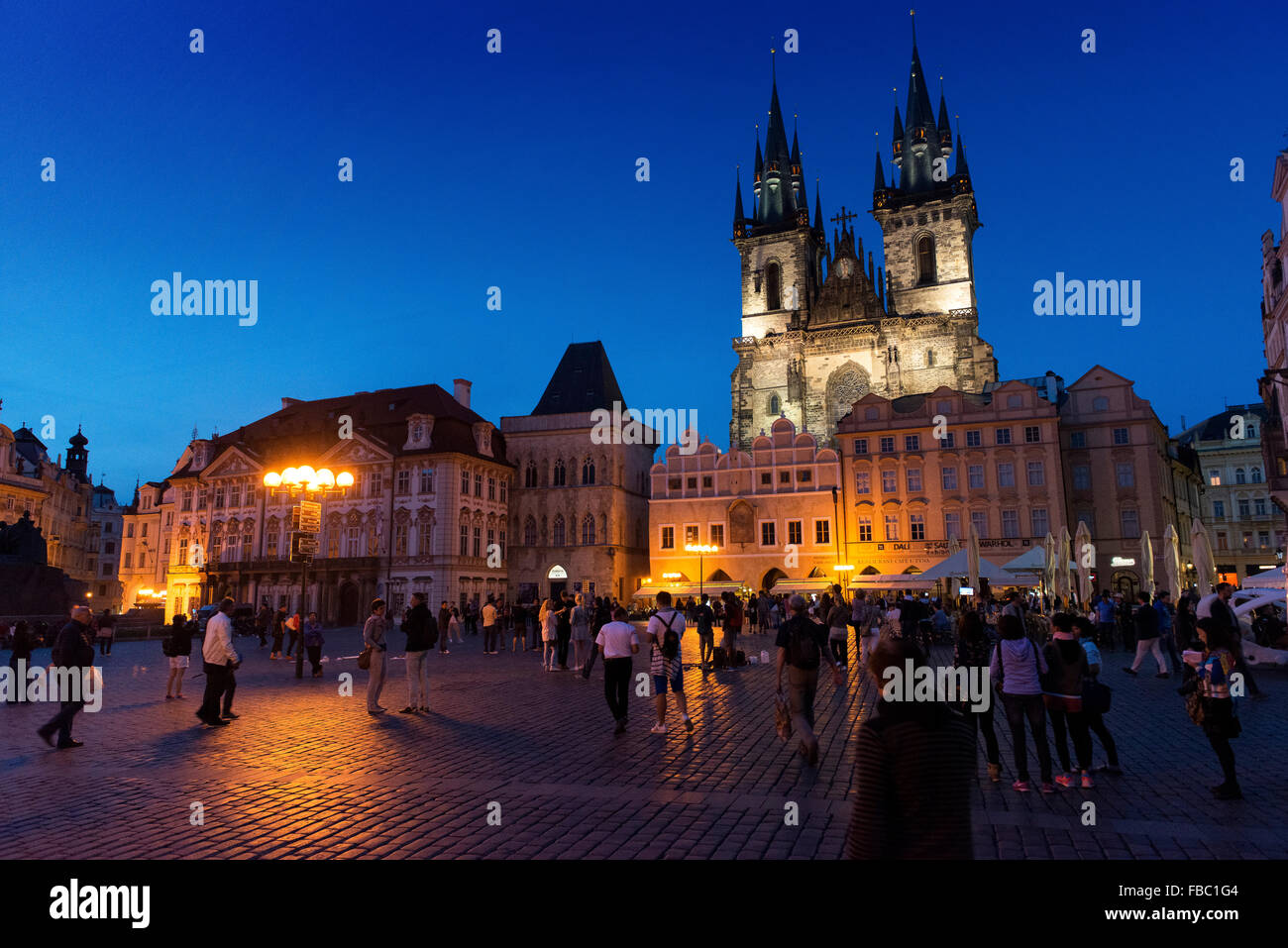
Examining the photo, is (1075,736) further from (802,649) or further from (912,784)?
(912,784)

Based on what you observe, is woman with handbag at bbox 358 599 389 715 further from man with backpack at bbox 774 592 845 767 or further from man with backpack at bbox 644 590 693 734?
man with backpack at bbox 774 592 845 767

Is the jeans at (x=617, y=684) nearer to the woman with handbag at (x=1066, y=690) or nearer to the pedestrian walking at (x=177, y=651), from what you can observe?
the woman with handbag at (x=1066, y=690)

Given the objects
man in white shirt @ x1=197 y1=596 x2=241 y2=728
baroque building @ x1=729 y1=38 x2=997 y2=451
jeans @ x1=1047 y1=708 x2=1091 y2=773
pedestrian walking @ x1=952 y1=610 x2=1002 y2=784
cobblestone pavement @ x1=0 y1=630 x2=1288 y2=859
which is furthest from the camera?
baroque building @ x1=729 y1=38 x2=997 y2=451

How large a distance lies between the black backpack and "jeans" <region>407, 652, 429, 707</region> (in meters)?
6.28

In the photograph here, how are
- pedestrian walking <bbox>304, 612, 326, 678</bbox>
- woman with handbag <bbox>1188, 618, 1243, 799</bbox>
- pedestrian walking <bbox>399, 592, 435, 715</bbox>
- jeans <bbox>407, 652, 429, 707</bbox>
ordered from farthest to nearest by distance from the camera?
pedestrian walking <bbox>304, 612, 326, 678</bbox>
jeans <bbox>407, 652, 429, 707</bbox>
pedestrian walking <bbox>399, 592, 435, 715</bbox>
woman with handbag <bbox>1188, 618, 1243, 799</bbox>

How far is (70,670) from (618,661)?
688cm

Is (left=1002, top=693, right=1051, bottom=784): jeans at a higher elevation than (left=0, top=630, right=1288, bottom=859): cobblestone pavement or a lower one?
higher

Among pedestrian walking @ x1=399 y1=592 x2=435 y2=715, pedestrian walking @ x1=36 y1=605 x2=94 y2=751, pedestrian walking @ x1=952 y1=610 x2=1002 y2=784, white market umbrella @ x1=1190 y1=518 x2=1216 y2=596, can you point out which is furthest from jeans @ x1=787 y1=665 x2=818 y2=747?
white market umbrella @ x1=1190 y1=518 x2=1216 y2=596

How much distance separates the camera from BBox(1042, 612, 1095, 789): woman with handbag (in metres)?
7.55

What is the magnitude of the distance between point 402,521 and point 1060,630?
4857 centimetres

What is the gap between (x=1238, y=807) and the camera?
262 inches

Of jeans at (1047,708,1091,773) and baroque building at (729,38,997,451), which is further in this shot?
baroque building at (729,38,997,451)

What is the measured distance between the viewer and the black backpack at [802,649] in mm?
8500
